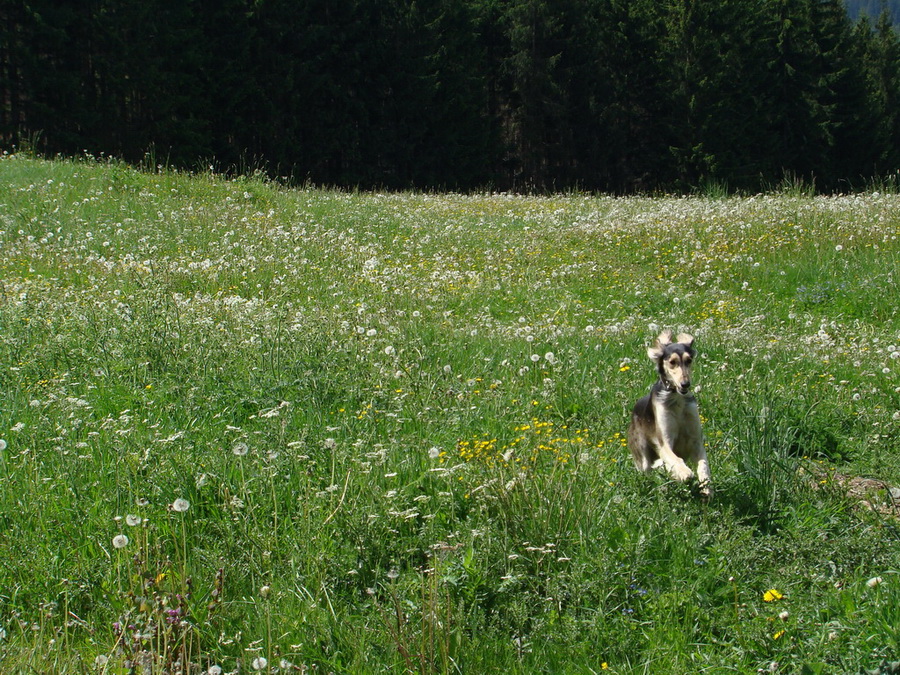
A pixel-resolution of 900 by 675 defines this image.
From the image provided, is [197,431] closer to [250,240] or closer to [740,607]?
[740,607]

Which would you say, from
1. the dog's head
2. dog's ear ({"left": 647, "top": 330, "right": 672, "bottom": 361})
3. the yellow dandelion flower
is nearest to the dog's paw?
the dog's head

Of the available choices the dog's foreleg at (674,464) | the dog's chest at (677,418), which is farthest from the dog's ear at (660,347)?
the dog's foreleg at (674,464)

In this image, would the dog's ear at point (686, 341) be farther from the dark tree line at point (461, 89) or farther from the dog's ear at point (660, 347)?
the dark tree line at point (461, 89)

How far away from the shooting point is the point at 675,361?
4320 mm

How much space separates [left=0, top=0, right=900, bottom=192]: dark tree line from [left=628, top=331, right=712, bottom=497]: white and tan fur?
27.9 m

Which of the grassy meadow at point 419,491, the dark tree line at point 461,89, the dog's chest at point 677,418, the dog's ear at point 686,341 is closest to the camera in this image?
the grassy meadow at point 419,491

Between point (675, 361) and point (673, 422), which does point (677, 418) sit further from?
point (675, 361)

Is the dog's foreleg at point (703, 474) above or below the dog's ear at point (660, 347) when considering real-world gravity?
below

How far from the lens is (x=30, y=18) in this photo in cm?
2992

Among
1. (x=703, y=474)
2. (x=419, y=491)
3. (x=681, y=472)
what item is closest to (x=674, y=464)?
(x=681, y=472)

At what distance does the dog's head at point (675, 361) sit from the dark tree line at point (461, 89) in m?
27.9

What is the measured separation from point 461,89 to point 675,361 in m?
37.4

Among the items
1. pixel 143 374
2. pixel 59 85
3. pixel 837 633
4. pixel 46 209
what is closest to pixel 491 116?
pixel 59 85

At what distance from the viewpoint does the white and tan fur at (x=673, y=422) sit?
4223mm
